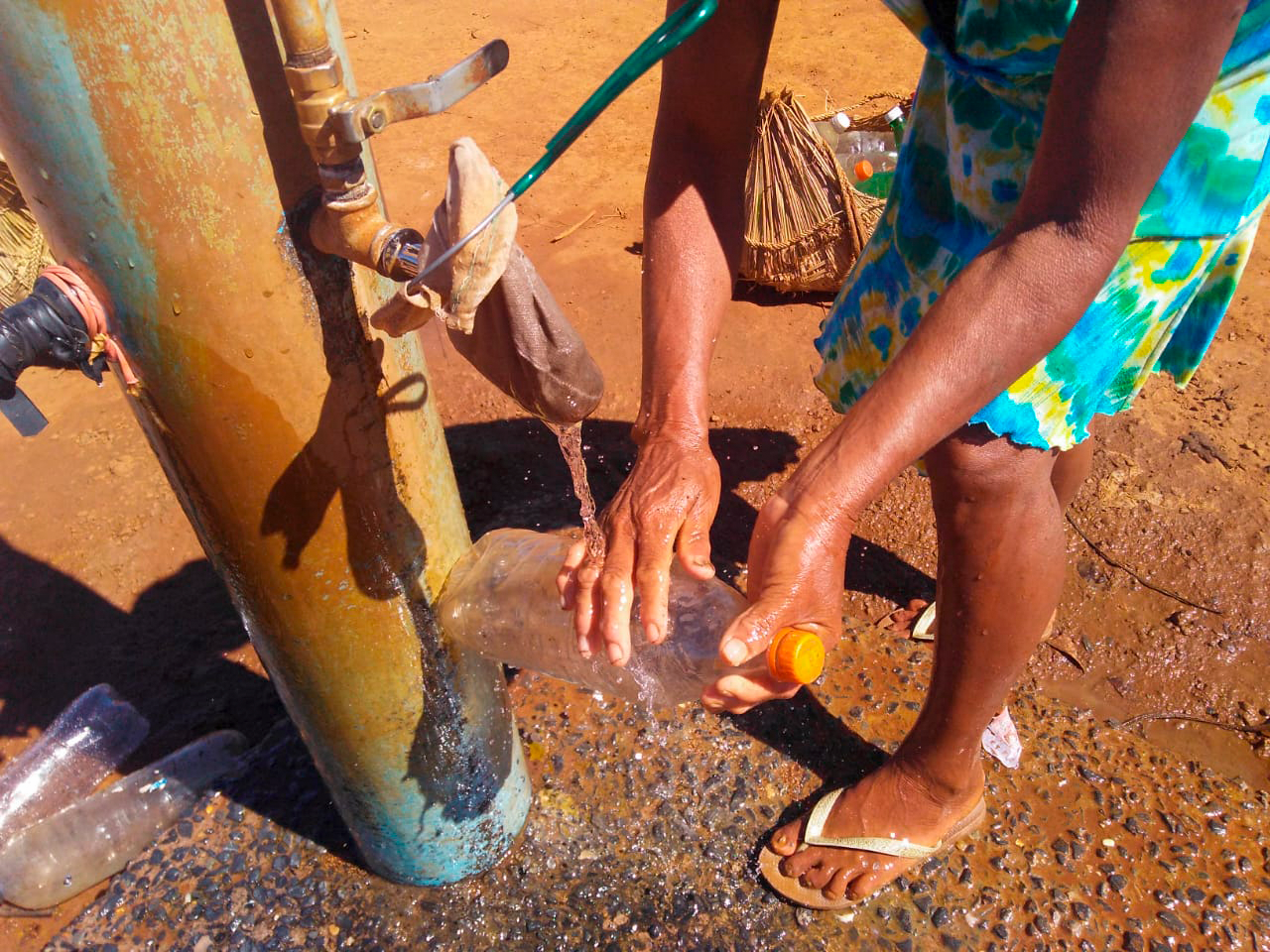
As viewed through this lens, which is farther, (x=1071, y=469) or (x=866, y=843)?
(x=1071, y=469)

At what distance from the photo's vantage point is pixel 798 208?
3.60m

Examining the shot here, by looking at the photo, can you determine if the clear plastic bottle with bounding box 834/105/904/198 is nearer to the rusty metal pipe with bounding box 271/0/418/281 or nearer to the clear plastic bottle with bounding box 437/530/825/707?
the clear plastic bottle with bounding box 437/530/825/707

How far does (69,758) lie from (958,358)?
2493 mm

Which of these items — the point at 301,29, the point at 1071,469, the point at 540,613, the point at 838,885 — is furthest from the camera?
the point at 1071,469

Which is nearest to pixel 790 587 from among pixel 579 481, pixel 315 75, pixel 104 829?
pixel 579 481

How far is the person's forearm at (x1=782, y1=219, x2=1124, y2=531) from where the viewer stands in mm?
1236

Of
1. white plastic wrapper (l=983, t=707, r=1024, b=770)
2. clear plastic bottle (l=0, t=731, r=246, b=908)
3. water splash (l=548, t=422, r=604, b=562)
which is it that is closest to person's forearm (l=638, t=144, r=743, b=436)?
water splash (l=548, t=422, r=604, b=562)

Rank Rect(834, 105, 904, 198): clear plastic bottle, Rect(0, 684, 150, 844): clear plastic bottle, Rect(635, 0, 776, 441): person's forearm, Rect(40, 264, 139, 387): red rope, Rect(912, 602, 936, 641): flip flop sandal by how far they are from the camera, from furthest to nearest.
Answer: Rect(834, 105, 904, 198): clear plastic bottle < Rect(912, 602, 936, 641): flip flop sandal < Rect(0, 684, 150, 844): clear plastic bottle < Rect(635, 0, 776, 441): person's forearm < Rect(40, 264, 139, 387): red rope

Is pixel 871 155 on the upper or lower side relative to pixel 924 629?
upper

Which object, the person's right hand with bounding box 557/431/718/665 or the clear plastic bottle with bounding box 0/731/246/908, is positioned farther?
the clear plastic bottle with bounding box 0/731/246/908

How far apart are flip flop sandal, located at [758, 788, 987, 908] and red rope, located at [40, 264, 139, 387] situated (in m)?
1.55

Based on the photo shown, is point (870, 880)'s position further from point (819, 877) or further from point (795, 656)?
point (795, 656)

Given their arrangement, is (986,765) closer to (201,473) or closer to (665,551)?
(665,551)

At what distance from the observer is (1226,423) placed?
3.09 metres
